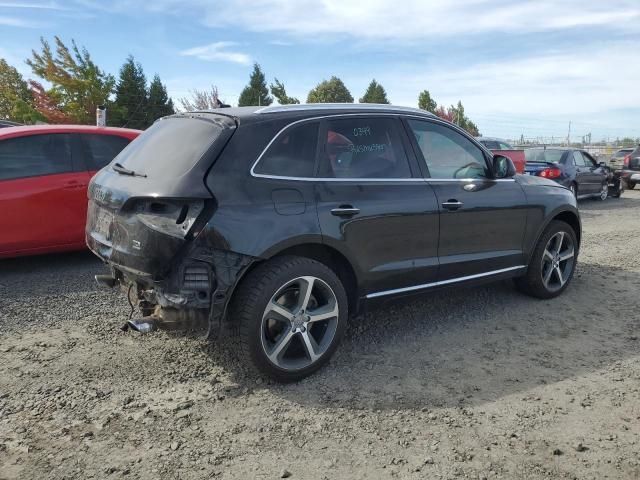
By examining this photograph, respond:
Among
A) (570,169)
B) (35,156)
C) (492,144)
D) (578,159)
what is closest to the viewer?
(35,156)

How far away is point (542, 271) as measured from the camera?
5.21 m

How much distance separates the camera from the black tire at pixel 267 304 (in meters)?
3.30

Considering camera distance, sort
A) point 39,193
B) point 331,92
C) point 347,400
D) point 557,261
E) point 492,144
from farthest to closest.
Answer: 1. point 331,92
2. point 492,144
3. point 39,193
4. point 557,261
5. point 347,400

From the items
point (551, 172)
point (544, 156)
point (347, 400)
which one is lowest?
point (347, 400)

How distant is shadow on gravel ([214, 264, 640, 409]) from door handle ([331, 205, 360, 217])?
0.96 m

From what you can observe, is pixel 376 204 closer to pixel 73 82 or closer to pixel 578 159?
pixel 578 159

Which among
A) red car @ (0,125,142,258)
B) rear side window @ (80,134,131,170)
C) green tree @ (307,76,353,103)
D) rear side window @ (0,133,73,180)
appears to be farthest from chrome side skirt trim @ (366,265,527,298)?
green tree @ (307,76,353,103)

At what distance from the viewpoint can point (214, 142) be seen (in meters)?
3.38

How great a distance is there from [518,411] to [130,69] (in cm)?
2971

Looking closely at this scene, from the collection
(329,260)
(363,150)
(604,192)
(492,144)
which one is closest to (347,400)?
(329,260)

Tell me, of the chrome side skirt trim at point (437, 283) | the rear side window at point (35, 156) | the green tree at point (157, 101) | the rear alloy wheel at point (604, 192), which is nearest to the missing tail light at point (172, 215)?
the chrome side skirt trim at point (437, 283)

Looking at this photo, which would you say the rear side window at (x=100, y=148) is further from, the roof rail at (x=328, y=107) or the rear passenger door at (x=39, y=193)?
the roof rail at (x=328, y=107)

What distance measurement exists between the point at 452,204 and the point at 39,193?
4.26 meters

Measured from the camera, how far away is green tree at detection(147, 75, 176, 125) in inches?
1148
